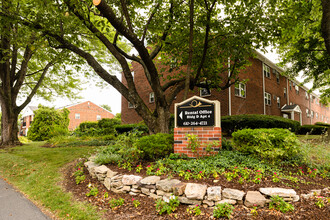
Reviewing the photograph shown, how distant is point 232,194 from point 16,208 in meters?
4.28

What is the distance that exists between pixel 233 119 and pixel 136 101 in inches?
230

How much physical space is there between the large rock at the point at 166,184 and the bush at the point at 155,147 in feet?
4.21

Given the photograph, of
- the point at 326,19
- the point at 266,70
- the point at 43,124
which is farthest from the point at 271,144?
the point at 43,124

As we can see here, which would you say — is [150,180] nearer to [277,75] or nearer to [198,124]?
[198,124]

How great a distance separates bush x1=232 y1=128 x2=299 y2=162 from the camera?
4402 mm

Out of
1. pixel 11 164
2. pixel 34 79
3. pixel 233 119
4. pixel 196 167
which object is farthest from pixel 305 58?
pixel 34 79

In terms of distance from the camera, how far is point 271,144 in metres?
4.50

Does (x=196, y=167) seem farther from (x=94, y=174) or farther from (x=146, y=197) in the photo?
(x=94, y=174)

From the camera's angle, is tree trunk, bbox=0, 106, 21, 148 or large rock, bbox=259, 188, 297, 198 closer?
large rock, bbox=259, 188, 297, 198

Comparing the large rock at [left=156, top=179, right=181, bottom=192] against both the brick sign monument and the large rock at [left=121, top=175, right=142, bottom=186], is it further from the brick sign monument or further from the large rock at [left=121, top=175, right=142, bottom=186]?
the brick sign monument

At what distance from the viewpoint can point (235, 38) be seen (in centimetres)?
752

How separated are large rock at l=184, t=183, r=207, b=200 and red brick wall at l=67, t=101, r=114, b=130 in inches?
1527

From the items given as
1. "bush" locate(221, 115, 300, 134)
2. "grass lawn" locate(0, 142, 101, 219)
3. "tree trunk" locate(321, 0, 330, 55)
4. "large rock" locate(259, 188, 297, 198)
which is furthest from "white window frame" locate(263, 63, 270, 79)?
"large rock" locate(259, 188, 297, 198)

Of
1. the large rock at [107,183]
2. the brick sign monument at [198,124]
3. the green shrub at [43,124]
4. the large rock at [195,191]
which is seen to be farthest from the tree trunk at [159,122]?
the green shrub at [43,124]
